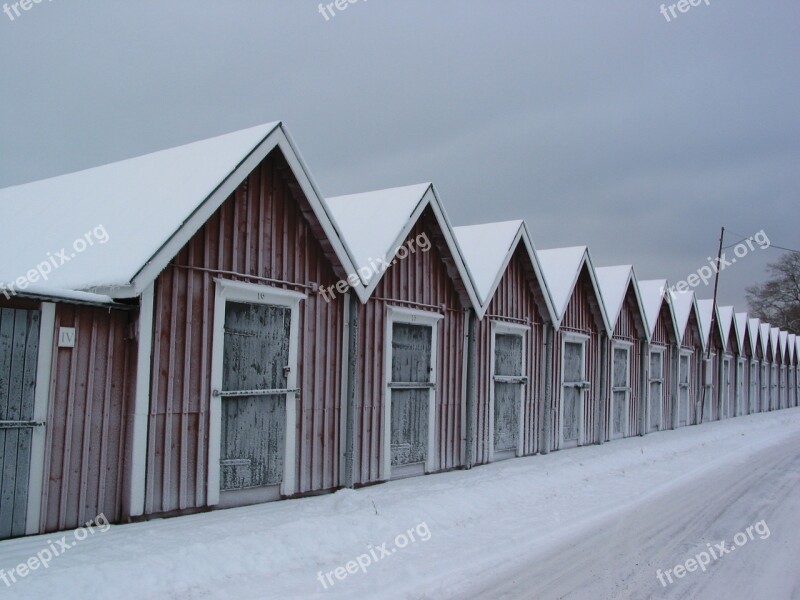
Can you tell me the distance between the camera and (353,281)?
36.2 feet

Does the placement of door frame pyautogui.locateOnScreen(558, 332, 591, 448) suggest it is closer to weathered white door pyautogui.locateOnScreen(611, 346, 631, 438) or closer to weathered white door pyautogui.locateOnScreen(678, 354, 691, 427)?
weathered white door pyautogui.locateOnScreen(611, 346, 631, 438)

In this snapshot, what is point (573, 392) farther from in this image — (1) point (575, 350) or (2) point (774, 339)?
(2) point (774, 339)

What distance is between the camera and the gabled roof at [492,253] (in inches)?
581

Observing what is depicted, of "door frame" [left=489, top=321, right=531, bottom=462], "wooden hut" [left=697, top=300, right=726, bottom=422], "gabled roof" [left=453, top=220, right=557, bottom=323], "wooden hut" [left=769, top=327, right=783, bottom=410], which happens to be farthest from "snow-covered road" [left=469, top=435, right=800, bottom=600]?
"wooden hut" [left=769, top=327, right=783, bottom=410]

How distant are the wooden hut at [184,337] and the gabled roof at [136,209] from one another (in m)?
0.03

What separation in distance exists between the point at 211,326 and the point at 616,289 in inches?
604

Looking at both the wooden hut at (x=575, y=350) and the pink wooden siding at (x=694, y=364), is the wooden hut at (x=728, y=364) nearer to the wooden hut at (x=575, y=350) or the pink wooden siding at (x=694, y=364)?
the pink wooden siding at (x=694, y=364)

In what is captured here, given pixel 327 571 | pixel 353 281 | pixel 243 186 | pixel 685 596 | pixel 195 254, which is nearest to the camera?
pixel 685 596

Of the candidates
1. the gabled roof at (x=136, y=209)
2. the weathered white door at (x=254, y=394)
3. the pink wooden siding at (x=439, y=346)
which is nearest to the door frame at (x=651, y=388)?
the pink wooden siding at (x=439, y=346)

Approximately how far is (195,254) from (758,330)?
37219mm

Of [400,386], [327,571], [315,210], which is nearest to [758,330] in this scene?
[400,386]

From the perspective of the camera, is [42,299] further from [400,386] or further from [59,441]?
[400,386]

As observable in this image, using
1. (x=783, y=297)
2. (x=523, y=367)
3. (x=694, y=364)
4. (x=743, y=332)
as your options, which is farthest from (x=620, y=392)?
(x=783, y=297)

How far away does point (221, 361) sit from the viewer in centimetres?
908
